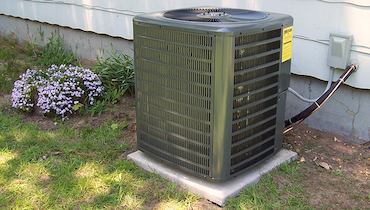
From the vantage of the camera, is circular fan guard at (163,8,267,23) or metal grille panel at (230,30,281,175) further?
circular fan guard at (163,8,267,23)

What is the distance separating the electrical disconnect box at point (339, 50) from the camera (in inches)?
119

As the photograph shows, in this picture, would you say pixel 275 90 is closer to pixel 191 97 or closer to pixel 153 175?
pixel 191 97

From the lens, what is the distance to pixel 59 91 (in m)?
3.83

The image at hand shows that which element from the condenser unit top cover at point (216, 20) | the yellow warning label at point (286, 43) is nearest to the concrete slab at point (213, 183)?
the yellow warning label at point (286, 43)

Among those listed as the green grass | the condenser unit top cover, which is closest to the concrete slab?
the green grass

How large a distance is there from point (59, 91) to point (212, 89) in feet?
6.77

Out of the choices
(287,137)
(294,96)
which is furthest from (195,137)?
(294,96)

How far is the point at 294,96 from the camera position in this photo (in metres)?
3.53

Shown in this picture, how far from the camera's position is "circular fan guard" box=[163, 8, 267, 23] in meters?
2.55

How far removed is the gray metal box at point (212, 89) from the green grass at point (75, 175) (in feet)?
0.81

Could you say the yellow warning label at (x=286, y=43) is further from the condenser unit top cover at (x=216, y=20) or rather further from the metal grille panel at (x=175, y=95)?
the metal grille panel at (x=175, y=95)

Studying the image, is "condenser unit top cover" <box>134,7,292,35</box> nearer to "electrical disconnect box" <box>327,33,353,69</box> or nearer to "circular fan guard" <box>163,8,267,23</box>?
"circular fan guard" <box>163,8,267,23</box>

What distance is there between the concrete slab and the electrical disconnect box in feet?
2.65

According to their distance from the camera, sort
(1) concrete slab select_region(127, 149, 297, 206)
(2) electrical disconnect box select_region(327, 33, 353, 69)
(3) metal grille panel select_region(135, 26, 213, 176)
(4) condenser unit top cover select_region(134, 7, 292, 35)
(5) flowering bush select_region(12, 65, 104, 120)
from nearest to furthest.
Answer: (4) condenser unit top cover select_region(134, 7, 292, 35), (3) metal grille panel select_region(135, 26, 213, 176), (1) concrete slab select_region(127, 149, 297, 206), (2) electrical disconnect box select_region(327, 33, 353, 69), (5) flowering bush select_region(12, 65, 104, 120)
